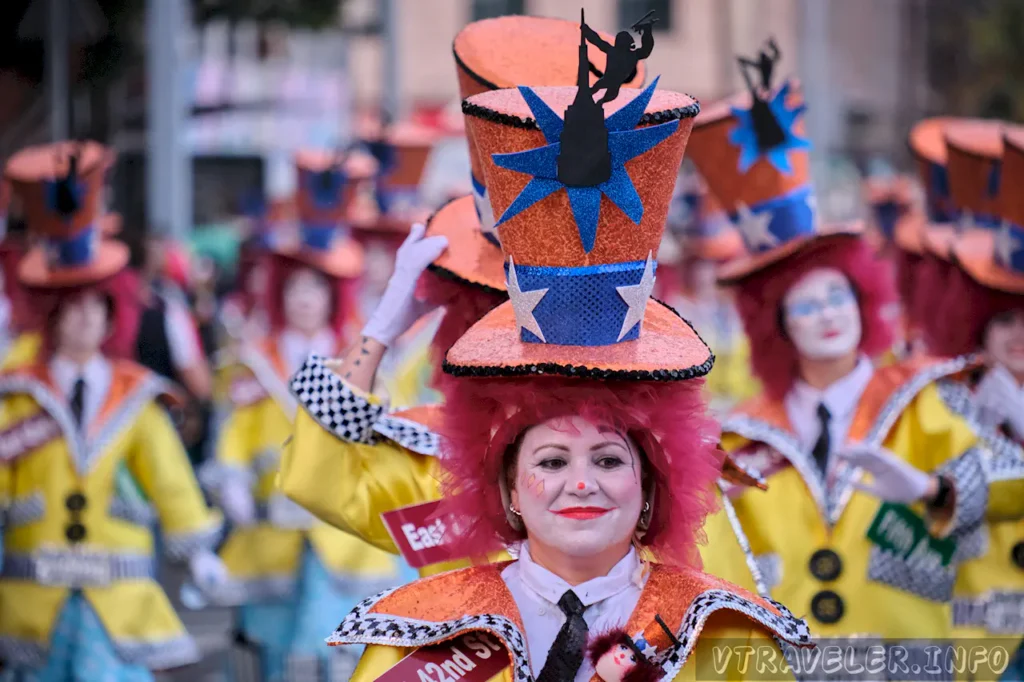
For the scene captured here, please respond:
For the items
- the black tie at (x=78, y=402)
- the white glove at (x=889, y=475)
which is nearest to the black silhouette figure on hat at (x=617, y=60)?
the white glove at (x=889, y=475)

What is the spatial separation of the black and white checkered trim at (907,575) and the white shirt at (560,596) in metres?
2.12

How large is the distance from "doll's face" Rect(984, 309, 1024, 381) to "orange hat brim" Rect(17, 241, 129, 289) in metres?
3.50

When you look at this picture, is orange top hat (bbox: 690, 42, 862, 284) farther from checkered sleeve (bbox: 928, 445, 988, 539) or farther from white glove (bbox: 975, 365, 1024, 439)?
checkered sleeve (bbox: 928, 445, 988, 539)

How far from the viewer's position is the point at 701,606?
10.4 ft

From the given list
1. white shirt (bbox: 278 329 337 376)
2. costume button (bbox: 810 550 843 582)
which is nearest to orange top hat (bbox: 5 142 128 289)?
white shirt (bbox: 278 329 337 376)

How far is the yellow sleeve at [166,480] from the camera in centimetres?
693

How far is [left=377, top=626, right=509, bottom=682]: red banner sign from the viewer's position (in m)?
3.26

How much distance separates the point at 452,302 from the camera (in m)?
4.30

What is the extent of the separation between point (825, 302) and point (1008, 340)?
2.74 ft

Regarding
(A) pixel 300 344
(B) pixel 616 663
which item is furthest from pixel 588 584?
(A) pixel 300 344

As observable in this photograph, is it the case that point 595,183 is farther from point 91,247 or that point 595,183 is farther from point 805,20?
point 805,20

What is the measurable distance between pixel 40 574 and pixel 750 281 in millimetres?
3067

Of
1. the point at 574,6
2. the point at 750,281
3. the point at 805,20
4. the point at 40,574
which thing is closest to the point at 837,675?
the point at 750,281

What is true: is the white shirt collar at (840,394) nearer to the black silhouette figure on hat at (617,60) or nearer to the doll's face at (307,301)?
the black silhouette figure on hat at (617,60)
